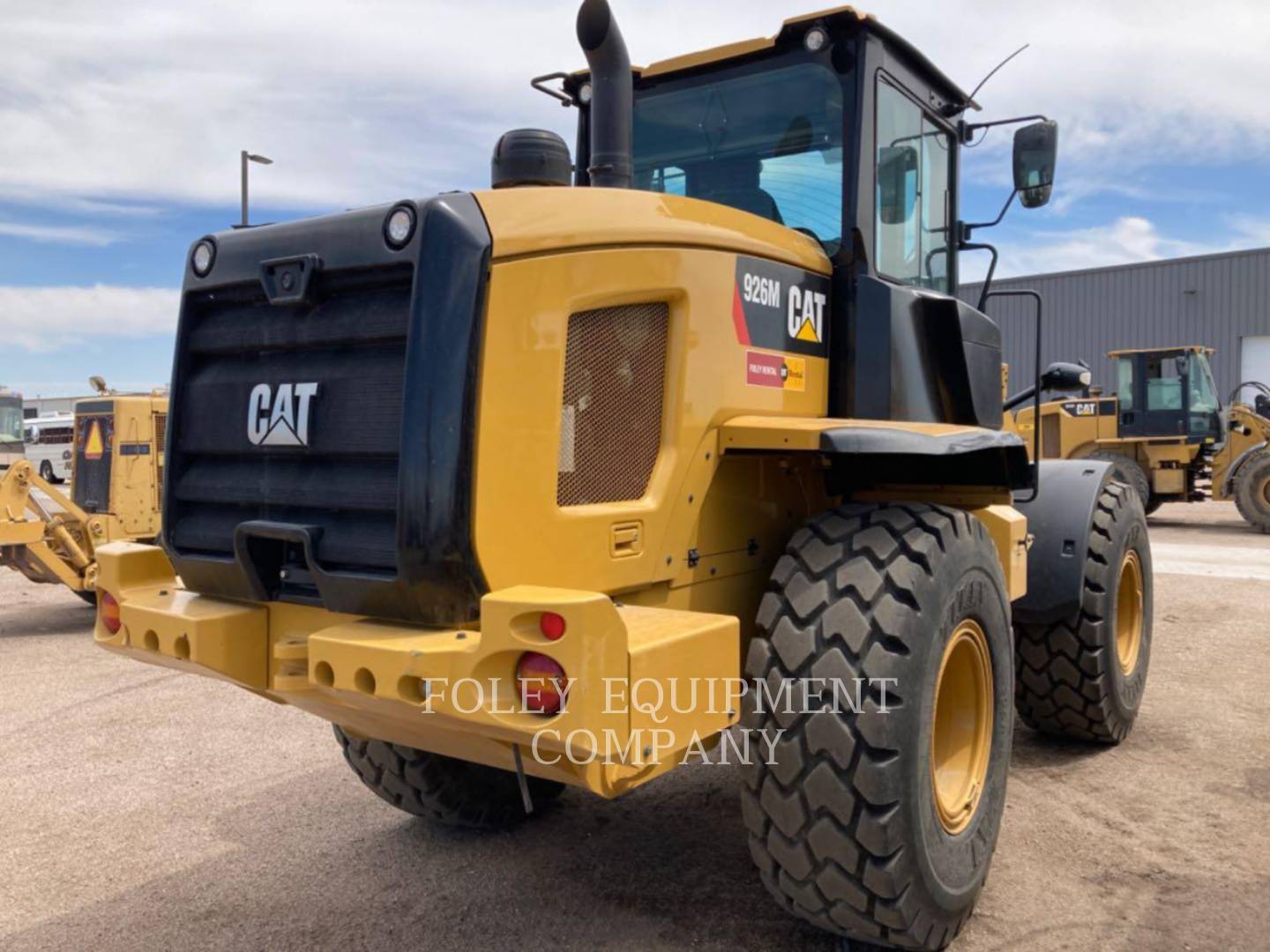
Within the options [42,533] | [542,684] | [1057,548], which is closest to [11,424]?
[42,533]

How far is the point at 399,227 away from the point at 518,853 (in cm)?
237

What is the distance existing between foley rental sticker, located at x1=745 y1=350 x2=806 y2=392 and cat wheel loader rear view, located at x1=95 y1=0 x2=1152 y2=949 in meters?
0.02

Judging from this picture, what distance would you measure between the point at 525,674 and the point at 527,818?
6.94 feet

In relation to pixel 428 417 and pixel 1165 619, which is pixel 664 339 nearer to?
pixel 428 417

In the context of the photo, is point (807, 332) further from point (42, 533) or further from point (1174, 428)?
point (1174, 428)

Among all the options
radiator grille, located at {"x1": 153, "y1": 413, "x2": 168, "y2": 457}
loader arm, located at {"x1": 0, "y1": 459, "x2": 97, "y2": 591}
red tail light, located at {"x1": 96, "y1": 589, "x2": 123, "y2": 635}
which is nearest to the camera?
red tail light, located at {"x1": 96, "y1": 589, "x2": 123, "y2": 635}

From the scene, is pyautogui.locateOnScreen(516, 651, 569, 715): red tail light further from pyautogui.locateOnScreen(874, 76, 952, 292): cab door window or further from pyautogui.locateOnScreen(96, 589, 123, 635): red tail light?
pyautogui.locateOnScreen(874, 76, 952, 292): cab door window

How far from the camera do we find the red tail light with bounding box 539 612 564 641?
2.22m

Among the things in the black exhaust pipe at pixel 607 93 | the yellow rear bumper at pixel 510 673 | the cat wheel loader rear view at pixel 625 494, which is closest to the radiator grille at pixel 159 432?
the cat wheel loader rear view at pixel 625 494

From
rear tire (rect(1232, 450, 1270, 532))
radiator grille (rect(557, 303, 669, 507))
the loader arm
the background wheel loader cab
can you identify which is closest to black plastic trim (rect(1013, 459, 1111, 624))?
radiator grille (rect(557, 303, 669, 507))

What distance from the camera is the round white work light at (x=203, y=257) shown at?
312cm

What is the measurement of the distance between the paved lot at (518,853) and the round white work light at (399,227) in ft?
6.77

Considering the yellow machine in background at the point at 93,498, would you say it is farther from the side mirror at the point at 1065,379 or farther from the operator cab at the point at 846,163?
the side mirror at the point at 1065,379

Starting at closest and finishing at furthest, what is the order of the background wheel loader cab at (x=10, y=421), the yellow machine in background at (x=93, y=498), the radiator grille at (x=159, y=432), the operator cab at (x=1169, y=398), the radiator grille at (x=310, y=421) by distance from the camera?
the radiator grille at (x=310, y=421) < the yellow machine in background at (x=93, y=498) < the radiator grille at (x=159, y=432) < the background wheel loader cab at (x=10, y=421) < the operator cab at (x=1169, y=398)
